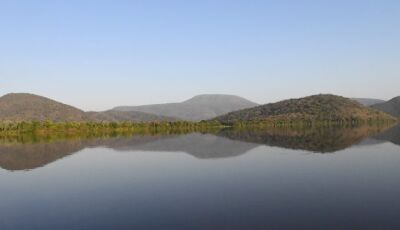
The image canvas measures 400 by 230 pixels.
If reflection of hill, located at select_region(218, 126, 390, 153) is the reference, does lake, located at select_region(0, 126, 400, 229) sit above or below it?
below

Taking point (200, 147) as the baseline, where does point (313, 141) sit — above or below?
above

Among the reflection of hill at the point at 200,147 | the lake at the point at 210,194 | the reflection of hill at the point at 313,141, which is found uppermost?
the reflection of hill at the point at 313,141

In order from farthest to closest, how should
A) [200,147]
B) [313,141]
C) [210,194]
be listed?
[313,141]
[200,147]
[210,194]

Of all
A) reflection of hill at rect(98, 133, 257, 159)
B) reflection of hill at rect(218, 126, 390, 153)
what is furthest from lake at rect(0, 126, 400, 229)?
reflection of hill at rect(218, 126, 390, 153)

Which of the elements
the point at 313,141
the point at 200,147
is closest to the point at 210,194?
the point at 200,147

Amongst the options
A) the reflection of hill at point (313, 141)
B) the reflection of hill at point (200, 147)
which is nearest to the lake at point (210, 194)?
the reflection of hill at point (200, 147)

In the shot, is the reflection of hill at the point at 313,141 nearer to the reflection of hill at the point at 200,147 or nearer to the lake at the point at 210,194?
the reflection of hill at the point at 200,147

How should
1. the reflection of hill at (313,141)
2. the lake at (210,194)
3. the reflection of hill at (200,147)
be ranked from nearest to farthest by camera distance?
1. the lake at (210,194)
2. the reflection of hill at (200,147)
3. the reflection of hill at (313,141)

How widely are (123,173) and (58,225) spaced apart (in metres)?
32.4

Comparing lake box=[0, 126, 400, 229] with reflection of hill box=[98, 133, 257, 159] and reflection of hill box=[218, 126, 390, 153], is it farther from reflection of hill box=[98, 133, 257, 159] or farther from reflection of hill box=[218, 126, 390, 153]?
reflection of hill box=[218, 126, 390, 153]

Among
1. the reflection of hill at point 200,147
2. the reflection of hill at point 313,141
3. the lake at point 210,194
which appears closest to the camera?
the lake at point 210,194

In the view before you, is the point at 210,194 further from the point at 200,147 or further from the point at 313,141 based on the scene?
the point at 313,141

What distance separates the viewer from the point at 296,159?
75.8 meters

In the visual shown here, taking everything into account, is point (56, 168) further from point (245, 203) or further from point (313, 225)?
point (313, 225)
